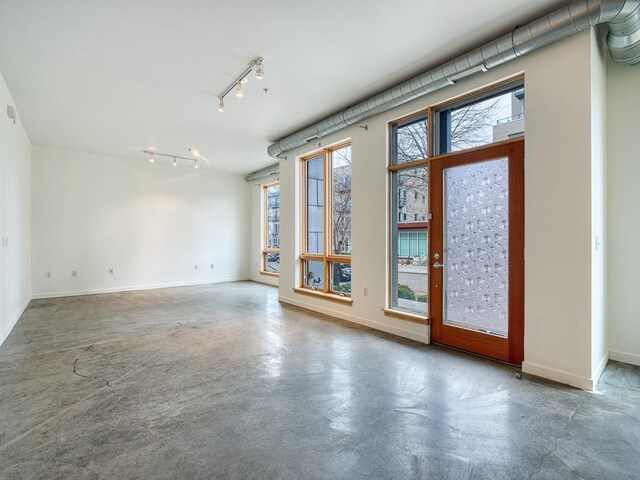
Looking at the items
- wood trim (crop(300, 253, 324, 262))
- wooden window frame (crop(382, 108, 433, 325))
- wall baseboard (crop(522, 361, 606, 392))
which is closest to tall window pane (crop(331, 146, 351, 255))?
wood trim (crop(300, 253, 324, 262))

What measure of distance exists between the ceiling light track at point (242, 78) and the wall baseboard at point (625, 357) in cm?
462

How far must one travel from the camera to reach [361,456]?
187 cm

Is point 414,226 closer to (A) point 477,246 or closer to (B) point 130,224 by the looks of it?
(A) point 477,246

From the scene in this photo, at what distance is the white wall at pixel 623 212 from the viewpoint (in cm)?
304

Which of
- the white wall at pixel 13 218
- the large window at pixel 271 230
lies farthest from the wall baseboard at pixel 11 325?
the large window at pixel 271 230

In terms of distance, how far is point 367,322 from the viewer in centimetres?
461

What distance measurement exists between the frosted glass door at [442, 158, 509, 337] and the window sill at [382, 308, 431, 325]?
9.4 inches

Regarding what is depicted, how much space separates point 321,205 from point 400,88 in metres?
2.59

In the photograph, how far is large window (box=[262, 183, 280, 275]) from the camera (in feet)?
28.7

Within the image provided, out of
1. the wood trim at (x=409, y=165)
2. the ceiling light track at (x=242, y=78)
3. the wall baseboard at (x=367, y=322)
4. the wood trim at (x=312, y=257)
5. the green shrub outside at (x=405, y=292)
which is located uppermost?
the ceiling light track at (x=242, y=78)

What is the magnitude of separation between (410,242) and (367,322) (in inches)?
52.7

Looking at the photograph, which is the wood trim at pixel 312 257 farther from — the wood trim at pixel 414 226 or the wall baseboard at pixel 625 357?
the wall baseboard at pixel 625 357

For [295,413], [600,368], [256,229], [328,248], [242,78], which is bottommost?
[295,413]

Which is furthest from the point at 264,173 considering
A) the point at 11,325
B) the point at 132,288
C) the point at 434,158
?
the point at 11,325
